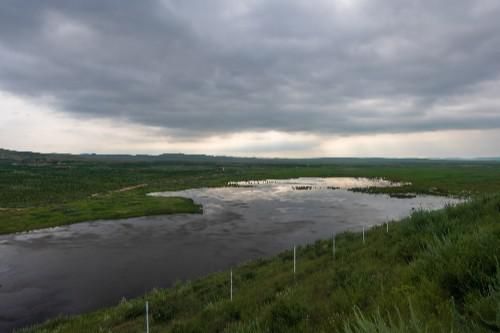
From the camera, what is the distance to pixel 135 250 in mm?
25375

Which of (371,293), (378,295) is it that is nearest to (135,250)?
(371,293)

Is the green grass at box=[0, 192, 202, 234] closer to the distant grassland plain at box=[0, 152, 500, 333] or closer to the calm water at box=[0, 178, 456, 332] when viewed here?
the calm water at box=[0, 178, 456, 332]

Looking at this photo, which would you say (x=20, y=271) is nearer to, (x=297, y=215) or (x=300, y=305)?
(x=300, y=305)

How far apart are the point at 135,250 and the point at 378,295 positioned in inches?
918

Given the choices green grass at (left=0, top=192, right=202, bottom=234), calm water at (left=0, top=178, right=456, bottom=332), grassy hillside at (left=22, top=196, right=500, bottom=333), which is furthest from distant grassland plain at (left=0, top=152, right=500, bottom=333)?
green grass at (left=0, top=192, right=202, bottom=234)

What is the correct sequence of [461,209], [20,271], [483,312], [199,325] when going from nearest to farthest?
[483,312] → [199,325] → [461,209] → [20,271]

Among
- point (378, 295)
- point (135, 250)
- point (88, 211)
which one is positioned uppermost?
point (378, 295)

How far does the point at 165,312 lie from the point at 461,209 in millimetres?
11112

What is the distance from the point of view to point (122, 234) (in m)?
30.6

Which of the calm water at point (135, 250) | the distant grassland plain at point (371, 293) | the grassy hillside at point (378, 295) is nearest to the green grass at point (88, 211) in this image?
the calm water at point (135, 250)

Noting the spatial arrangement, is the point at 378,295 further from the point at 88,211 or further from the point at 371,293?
the point at 88,211

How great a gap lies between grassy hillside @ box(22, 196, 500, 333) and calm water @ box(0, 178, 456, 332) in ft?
14.7

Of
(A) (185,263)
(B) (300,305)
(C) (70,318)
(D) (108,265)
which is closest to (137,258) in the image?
(D) (108,265)

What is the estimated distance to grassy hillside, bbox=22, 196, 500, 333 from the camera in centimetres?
400
